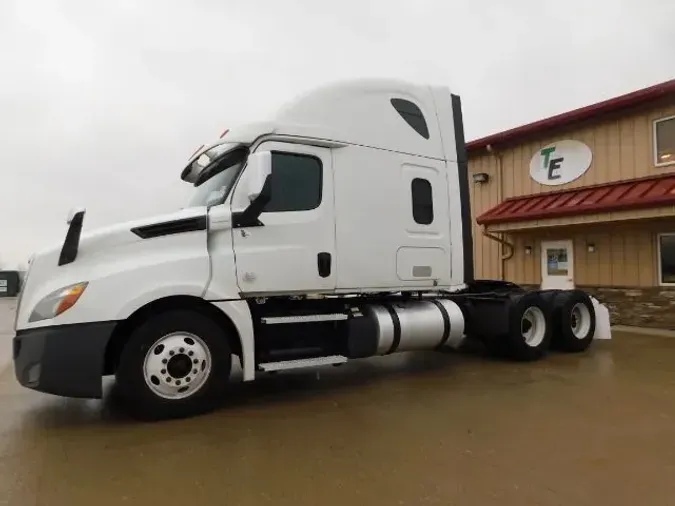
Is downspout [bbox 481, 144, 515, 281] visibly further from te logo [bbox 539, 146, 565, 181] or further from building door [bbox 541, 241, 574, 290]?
te logo [bbox 539, 146, 565, 181]

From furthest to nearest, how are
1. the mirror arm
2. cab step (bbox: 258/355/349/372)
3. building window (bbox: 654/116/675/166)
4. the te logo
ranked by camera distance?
the te logo < building window (bbox: 654/116/675/166) < cab step (bbox: 258/355/349/372) < the mirror arm

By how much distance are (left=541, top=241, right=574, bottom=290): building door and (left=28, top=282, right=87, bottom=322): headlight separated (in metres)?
11.1

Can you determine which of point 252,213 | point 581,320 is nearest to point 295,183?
point 252,213

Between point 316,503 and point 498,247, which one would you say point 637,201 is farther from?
point 316,503

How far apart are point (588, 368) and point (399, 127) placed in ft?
13.1

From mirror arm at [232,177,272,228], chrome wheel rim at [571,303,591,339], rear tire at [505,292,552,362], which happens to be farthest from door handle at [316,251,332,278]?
chrome wheel rim at [571,303,591,339]

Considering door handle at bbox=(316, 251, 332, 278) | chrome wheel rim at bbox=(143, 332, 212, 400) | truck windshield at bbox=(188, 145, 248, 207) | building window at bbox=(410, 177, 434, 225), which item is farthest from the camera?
building window at bbox=(410, 177, 434, 225)

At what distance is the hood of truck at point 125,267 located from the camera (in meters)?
4.39

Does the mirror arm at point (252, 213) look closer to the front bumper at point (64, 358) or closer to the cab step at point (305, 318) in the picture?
the cab step at point (305, 318)

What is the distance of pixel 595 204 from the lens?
34.8 feet

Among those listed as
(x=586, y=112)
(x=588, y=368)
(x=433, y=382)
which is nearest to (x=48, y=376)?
(x=433, y=382)

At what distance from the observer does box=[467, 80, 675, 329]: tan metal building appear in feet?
34.8

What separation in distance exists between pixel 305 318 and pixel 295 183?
141 centimetres

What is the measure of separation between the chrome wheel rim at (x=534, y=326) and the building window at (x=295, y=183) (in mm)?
3949
